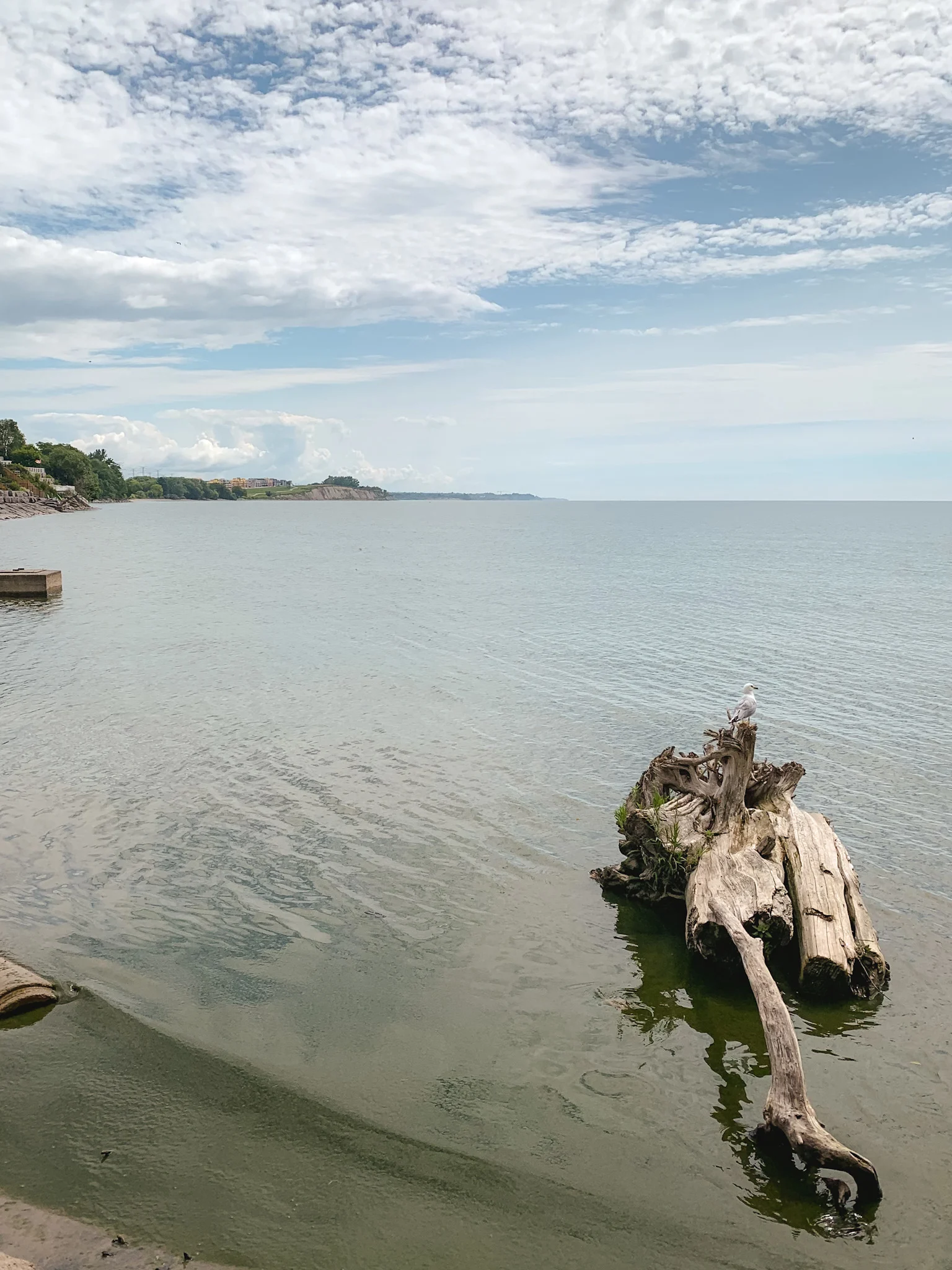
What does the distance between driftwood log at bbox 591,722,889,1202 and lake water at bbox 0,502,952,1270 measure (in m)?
0.47

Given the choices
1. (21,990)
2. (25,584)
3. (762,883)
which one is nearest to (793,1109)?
(762,883)

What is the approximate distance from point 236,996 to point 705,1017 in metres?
6.35

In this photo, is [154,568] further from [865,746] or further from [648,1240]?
[648,1240]

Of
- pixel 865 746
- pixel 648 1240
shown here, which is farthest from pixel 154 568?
pixel 648 1240

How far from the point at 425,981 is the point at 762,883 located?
5.17 meters

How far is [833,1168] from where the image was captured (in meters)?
9.86

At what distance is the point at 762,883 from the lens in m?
14.5

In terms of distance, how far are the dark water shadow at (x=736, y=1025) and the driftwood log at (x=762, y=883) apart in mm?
264

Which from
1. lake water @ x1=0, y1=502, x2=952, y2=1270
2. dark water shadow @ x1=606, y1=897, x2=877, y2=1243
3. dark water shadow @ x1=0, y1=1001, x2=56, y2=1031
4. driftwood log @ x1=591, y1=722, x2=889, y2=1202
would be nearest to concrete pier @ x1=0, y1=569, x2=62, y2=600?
lake water @ x1=0, y1=502, x2=952, y2=1270

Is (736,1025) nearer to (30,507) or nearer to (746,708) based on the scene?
(746,708)

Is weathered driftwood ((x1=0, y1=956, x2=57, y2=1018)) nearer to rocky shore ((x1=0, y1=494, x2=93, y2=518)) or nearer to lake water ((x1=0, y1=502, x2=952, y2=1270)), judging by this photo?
lake water ((x1=0, y1=502, x2=952, y2=1270))

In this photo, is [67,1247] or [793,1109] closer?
[67,1247]

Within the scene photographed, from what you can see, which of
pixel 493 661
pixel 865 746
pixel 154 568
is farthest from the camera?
pixel 154 568

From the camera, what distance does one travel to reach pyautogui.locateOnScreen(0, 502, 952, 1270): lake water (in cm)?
950
